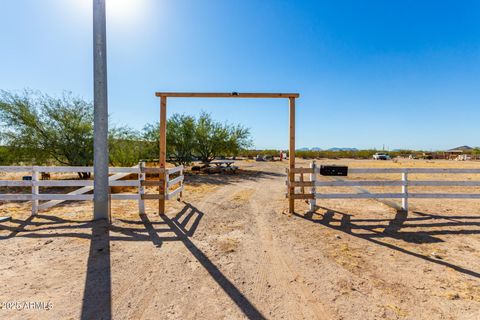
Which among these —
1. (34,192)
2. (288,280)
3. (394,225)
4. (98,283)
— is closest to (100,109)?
(34,192)

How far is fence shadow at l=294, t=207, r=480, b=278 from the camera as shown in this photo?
4051 mm

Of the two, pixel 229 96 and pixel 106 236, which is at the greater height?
pixel 229 96

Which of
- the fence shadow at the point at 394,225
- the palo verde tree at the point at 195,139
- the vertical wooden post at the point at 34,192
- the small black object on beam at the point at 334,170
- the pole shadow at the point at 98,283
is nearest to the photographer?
the pole shadow at the point at 98,283

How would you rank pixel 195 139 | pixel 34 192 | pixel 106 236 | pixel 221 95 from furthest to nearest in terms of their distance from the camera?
pixel 195 139, pixel 221 95, pixel 34 192, pixel 106 236

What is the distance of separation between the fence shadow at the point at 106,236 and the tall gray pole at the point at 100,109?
22.0 inches

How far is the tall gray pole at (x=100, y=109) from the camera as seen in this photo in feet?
16.0

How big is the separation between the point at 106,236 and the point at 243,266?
9.46 feet

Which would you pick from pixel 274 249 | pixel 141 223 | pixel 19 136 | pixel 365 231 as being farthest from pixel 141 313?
pixel 19 136

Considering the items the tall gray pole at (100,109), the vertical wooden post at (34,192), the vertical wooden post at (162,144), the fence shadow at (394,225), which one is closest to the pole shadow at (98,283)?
the tall gray pole at (100,109)

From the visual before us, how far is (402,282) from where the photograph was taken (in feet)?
8.88

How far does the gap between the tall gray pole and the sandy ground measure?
621 millimetres

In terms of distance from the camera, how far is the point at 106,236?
4.12 m

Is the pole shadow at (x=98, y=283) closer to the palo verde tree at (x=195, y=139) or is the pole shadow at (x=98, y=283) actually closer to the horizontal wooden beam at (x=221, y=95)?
the horizontal wooden beam at (x=221, y=95)

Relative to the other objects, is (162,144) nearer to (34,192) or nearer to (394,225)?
(34,192)
